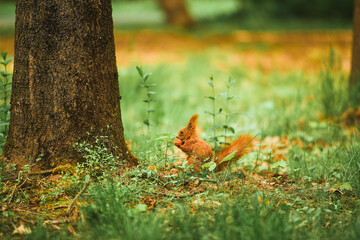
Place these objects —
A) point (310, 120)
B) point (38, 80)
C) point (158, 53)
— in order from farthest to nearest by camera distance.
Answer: point (158, 53)
point (310, 120)
point (38, 80)

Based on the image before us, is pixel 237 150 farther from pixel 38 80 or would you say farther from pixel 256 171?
pixel 38 80

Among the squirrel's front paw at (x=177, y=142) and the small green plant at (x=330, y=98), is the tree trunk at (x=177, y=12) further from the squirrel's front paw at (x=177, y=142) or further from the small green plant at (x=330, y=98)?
the squirrel's front paw at (x=177, y=142)

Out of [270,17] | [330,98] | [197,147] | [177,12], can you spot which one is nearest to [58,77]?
[197,147]

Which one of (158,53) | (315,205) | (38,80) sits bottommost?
(315,205)

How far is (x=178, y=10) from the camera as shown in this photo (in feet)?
43.1

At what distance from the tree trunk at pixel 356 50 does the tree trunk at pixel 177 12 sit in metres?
9.64

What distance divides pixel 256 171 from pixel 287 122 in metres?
1.38

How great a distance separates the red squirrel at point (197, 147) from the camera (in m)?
2.23

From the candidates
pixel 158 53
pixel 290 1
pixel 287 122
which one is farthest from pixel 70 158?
pixel 290 1

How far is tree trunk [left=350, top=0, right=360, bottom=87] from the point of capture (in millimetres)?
3652

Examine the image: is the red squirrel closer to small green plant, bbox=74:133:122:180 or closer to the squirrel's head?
the squirrel's head

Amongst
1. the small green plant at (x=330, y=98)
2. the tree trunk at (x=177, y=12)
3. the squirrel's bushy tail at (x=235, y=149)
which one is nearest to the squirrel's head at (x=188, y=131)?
the squirrel's bushy tail at (x=235, y=149)

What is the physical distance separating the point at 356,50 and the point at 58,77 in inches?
130

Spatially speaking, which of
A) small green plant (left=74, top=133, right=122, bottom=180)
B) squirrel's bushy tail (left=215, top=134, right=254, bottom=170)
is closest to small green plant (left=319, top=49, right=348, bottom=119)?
squirrel's bushy tail (left=215, top=134, right=254, bottom=170)
